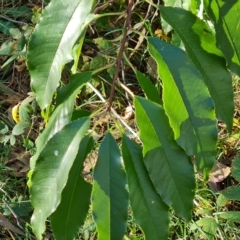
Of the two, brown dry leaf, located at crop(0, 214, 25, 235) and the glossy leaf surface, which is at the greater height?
the glossy leaf surface

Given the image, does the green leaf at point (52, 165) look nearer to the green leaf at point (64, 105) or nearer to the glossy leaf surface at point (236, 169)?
the green leaf at point (64, 105)

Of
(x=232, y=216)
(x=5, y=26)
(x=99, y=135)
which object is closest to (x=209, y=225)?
(x=232, y=216)

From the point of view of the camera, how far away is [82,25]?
1.16 meters

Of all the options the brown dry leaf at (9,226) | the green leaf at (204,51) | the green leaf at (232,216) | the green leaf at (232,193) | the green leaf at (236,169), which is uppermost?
the green leaf at (204,51)

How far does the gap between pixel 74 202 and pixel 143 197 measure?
17 cm

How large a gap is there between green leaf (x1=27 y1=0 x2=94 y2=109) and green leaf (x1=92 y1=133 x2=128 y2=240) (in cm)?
19

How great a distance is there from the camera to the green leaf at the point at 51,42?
1142mm

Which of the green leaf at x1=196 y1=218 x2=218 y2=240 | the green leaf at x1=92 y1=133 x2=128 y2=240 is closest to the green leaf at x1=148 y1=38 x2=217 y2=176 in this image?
the green leaf at x1=92 y1=133 x2=128 y2=240

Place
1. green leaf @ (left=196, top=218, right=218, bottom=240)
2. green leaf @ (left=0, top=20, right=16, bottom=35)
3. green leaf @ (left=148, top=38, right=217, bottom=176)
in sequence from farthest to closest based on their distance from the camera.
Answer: green leaf @ (left=0, top=20, right=16, bottom=35) → green leaf @ (left=196, top=218, right=218, bottom=240) → green leaf @ (left=148, top=38, right=217, bottom=176)

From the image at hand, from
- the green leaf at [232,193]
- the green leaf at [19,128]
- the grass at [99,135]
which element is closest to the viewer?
the green leaf at [232,193]

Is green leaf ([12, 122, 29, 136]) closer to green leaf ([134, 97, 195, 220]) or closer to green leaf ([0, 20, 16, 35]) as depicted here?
green leaf ([0, 20, 16, 35])

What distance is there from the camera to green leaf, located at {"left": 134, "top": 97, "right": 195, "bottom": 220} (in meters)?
1.13

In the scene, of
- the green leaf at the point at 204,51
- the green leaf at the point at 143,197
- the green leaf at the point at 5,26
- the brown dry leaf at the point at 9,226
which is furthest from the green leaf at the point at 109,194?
the green leaf at the point at 5,26

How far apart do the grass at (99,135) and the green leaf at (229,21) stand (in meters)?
0.91
